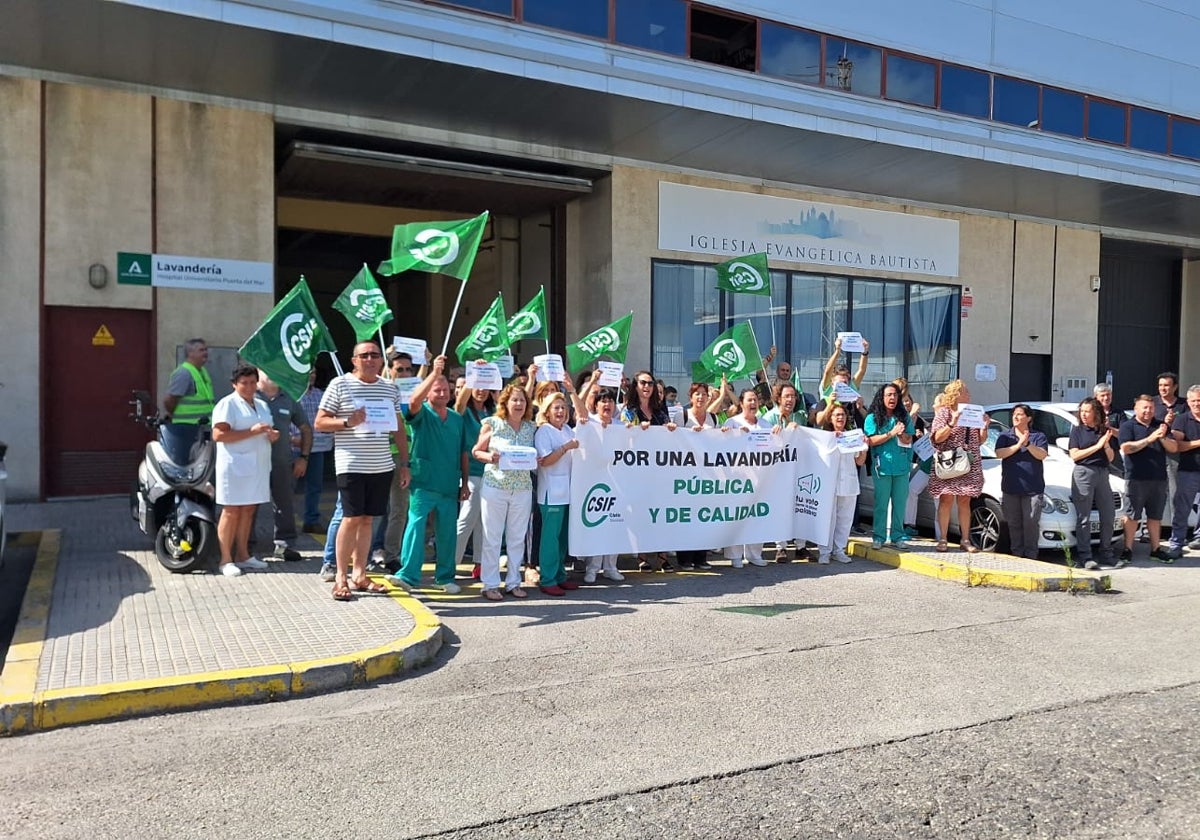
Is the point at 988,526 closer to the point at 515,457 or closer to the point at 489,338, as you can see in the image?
the point at 515,457

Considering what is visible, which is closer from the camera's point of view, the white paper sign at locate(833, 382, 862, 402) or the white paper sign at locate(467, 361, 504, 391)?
the white paper sign at locate(467, 361, 504, 391)

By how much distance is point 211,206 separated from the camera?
1248cm

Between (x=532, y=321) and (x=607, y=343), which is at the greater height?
(x=532, y=321)

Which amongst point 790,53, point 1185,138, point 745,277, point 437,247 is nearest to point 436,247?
point 437,247

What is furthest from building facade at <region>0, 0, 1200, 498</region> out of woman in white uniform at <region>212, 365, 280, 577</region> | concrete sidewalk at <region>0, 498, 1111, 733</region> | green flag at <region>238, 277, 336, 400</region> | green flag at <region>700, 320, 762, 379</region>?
woman in white uniform at <region>212, 365, 280, 577</region>

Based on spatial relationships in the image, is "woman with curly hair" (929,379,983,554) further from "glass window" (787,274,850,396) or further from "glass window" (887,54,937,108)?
"glass window" (887,54,937,108)

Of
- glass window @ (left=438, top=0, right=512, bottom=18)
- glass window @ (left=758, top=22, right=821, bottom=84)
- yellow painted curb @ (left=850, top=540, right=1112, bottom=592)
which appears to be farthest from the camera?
glass window @ (left=758, top=22, right=821, bottom=84)

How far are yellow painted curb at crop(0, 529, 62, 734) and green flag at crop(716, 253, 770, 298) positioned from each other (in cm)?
736

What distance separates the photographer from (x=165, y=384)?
1229cm

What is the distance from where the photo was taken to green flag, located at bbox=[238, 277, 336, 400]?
7.41m

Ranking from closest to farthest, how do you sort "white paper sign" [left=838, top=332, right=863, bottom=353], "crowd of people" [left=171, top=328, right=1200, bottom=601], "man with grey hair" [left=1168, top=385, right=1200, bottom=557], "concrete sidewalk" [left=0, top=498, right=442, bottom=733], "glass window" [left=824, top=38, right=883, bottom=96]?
"concrete sidewalk" [left=0, top=498, right=442, bottom=733], "crowd of people" [left=171, top=328, right=1200, bottom=601], "man with grey hair" [left=1168, top=385, right=1200, bottom=557], "white paper sign" [left=838, top=332, right=863, bottom=353], "glass window" [left=824, top=38, right=883, bottom=96]

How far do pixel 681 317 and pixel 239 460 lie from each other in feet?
32.2

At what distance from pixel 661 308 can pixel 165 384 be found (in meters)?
7.74

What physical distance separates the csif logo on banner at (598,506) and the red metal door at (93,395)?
691 cm
